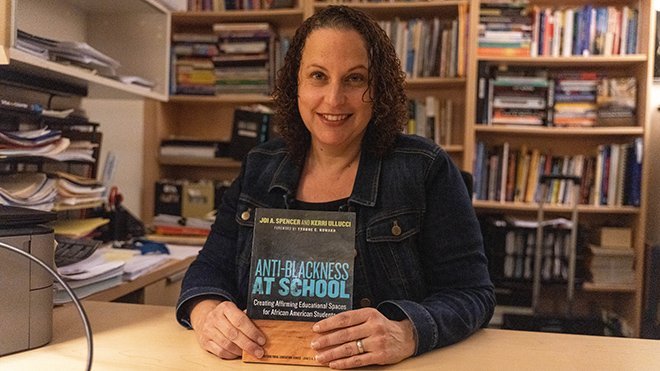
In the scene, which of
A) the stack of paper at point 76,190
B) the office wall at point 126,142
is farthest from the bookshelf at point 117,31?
the office wall at point 126,142

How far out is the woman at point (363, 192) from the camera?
41.1 inches

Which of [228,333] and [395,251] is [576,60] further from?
[228,333]

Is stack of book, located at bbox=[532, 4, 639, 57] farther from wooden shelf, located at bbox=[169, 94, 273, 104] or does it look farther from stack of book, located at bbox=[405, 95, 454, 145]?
wooden shelf, located at bbox=[169, 94, 273, 104]

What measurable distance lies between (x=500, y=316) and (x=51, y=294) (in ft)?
7.97

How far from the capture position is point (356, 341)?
83cm

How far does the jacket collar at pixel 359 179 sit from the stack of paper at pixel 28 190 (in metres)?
0.69

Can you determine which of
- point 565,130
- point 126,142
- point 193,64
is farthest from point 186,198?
point 565,130

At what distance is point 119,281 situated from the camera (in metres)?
1.43

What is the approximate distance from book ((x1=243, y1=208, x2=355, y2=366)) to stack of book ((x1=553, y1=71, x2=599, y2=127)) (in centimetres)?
252

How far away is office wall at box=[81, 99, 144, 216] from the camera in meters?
2.86

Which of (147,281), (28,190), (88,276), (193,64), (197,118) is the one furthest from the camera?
(197,118)

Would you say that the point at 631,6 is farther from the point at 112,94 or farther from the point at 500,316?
the point at 112,94

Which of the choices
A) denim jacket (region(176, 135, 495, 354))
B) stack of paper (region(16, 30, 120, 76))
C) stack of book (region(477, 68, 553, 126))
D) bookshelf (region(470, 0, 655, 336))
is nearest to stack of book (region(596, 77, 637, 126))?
bookshelf (region(470, 0, 655, 336))

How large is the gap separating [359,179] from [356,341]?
39cm
